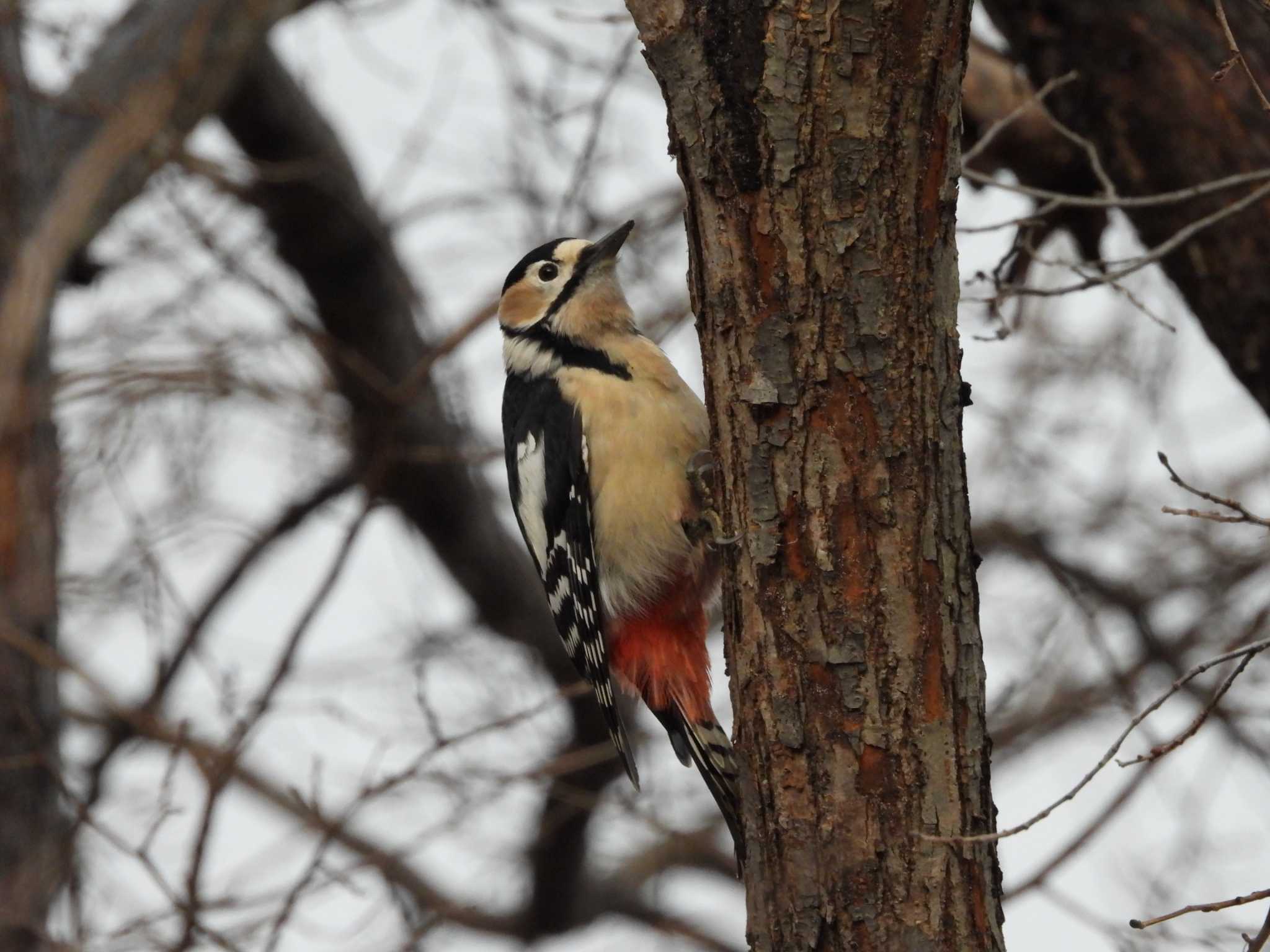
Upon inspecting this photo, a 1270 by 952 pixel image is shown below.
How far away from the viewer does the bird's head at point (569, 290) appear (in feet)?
14.8

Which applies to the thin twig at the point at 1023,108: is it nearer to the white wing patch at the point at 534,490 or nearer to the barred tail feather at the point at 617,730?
the white wing patch at the point at 534,490

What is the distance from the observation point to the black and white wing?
4.27m

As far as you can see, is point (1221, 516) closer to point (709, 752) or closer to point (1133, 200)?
point (1133, 200)

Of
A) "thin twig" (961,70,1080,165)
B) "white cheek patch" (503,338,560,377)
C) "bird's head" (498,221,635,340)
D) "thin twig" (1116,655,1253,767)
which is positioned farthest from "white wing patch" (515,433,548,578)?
"thin twig" (1116,655,1253,767)

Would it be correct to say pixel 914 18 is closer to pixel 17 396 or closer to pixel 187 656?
pixel 17 396

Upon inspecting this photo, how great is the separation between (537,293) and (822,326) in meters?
2.43

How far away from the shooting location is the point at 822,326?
2418 millimetres

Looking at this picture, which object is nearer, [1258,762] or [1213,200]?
[1213,200]

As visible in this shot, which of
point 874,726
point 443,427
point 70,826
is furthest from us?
point 443,427

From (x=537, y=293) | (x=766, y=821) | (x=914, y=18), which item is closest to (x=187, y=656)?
(x=537, y=293)

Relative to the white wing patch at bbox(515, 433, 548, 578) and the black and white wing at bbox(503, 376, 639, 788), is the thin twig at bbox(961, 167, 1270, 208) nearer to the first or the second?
the black and white wing at bbox(503, 376, 639, 788)

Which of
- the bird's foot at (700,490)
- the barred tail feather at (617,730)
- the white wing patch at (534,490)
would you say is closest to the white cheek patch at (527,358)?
the white wing patch at (534,490)

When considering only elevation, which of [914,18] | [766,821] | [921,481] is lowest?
[766,821]

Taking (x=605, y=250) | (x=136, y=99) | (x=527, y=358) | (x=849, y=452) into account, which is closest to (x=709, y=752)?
(x=527, y=358)
